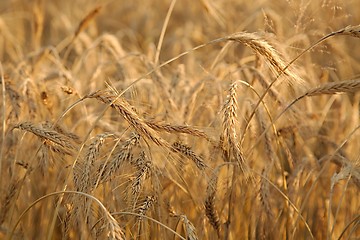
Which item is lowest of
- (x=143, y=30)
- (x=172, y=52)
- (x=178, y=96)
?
(x=178, y=96)

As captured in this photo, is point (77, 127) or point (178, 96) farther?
point (178, 96)

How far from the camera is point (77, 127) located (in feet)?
11.0

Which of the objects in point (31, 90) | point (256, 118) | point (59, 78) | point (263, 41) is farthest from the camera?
point (59, 78)

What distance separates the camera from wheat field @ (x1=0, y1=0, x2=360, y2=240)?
2.27 meters

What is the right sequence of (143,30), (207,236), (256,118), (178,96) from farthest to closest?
(143,30), (178,96), (256,118), (207,236)

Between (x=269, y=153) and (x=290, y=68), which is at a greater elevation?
(x=290, y=68)

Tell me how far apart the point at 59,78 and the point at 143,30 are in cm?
346

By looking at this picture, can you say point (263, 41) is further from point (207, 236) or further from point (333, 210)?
point (333, 210)

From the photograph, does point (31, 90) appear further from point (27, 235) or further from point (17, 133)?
point (27, 235)

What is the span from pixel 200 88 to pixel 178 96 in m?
0.52

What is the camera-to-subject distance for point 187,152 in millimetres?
2369

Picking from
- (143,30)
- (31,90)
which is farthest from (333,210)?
(143,30)

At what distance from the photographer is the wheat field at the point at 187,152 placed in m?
2.27

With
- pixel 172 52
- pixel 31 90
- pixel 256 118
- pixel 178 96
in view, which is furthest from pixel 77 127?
pixel 172 52
